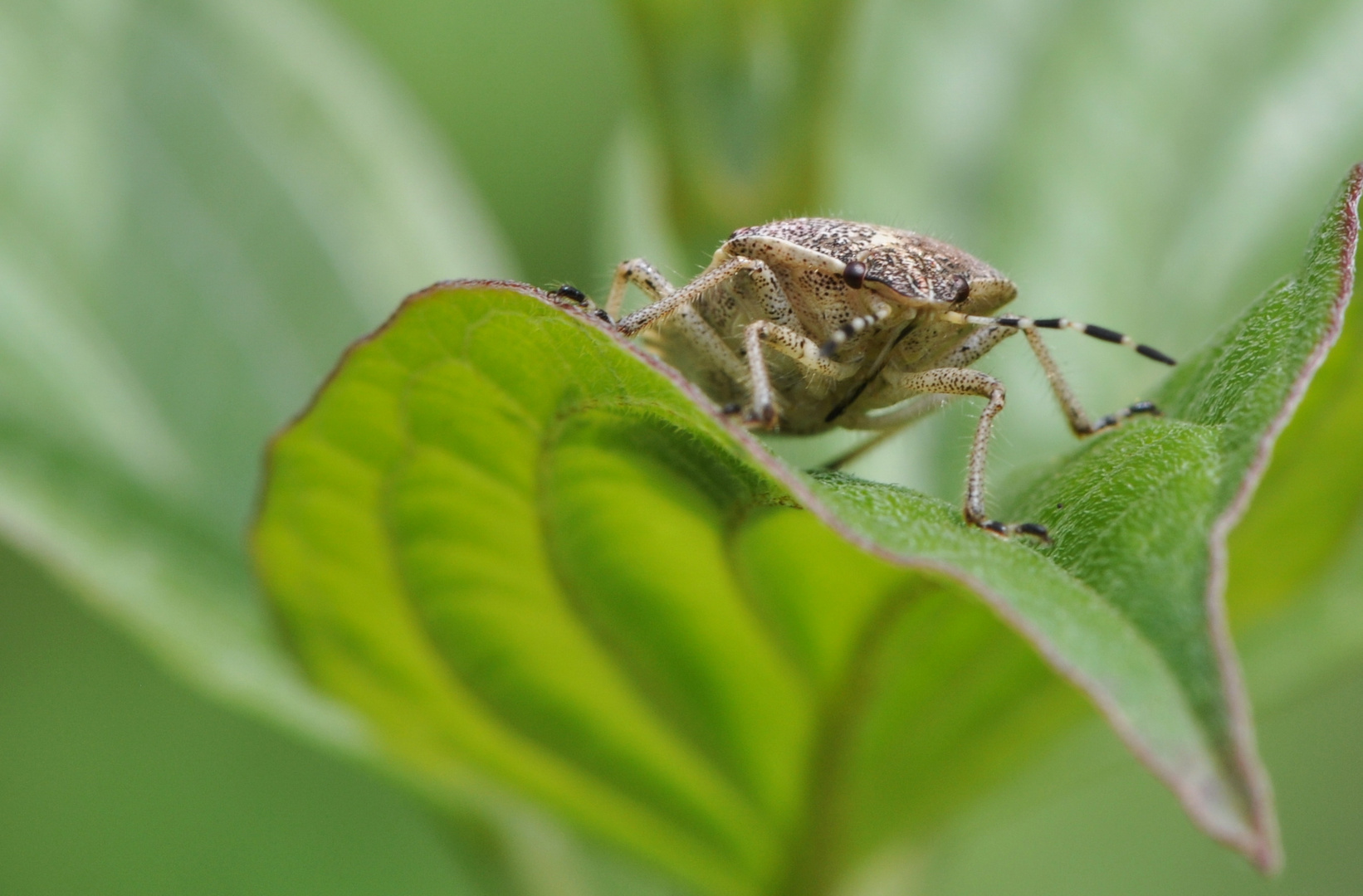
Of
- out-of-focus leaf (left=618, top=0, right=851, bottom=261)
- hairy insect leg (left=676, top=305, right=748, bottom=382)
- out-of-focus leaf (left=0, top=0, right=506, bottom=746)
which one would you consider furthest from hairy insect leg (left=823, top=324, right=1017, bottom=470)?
out-of-focus leaf (left=0, top=0, right=506, bottom=746)

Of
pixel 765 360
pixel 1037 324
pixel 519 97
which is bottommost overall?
pixel 1037 324

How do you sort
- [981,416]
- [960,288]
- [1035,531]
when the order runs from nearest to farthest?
1. [1035,531]
2. [981,416]
3. [960,288]

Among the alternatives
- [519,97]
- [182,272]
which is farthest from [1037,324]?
[519,97]

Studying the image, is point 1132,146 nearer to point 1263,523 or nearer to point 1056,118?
point 1056,118

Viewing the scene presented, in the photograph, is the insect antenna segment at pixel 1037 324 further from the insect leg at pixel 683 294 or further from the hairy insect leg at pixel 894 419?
the insect leg at pixel 683 294

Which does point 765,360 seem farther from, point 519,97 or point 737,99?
point 519,97

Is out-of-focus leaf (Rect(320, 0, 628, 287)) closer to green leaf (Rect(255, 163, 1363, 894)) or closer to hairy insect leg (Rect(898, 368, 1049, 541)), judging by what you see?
hairy insect leg (Rect(898, 368, 1049, 541))
